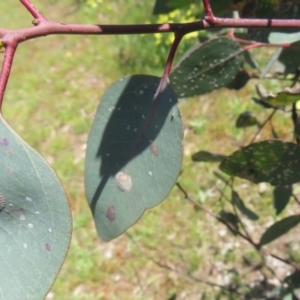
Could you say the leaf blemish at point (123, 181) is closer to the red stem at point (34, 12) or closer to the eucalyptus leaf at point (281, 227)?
the red stem at point (34, 12)

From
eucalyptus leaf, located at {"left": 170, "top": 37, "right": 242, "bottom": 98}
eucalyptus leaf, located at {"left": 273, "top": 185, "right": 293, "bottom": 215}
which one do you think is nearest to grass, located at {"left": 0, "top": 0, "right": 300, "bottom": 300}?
eucalyptus leaf, located at {"left": 273, "top": 185, "right": 293, "bottom": 215}

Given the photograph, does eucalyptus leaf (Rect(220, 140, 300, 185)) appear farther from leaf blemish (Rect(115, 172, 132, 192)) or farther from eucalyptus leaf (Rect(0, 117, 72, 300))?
eucalyptus leaf (Rect(0, 117, 72, 300))

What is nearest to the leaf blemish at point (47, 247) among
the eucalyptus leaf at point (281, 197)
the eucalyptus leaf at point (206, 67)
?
the eucalyptus leaf at point (206, 67)

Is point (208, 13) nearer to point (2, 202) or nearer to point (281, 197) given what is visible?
point (2, 202)

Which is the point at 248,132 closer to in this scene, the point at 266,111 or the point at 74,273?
the point at 266,111

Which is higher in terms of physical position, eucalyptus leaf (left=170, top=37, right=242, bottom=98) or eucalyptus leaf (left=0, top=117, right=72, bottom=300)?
eucalyptus leaf (left=0, top=117, right=72, bottom=300)

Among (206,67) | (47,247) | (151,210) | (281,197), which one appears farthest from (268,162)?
(151,210)
